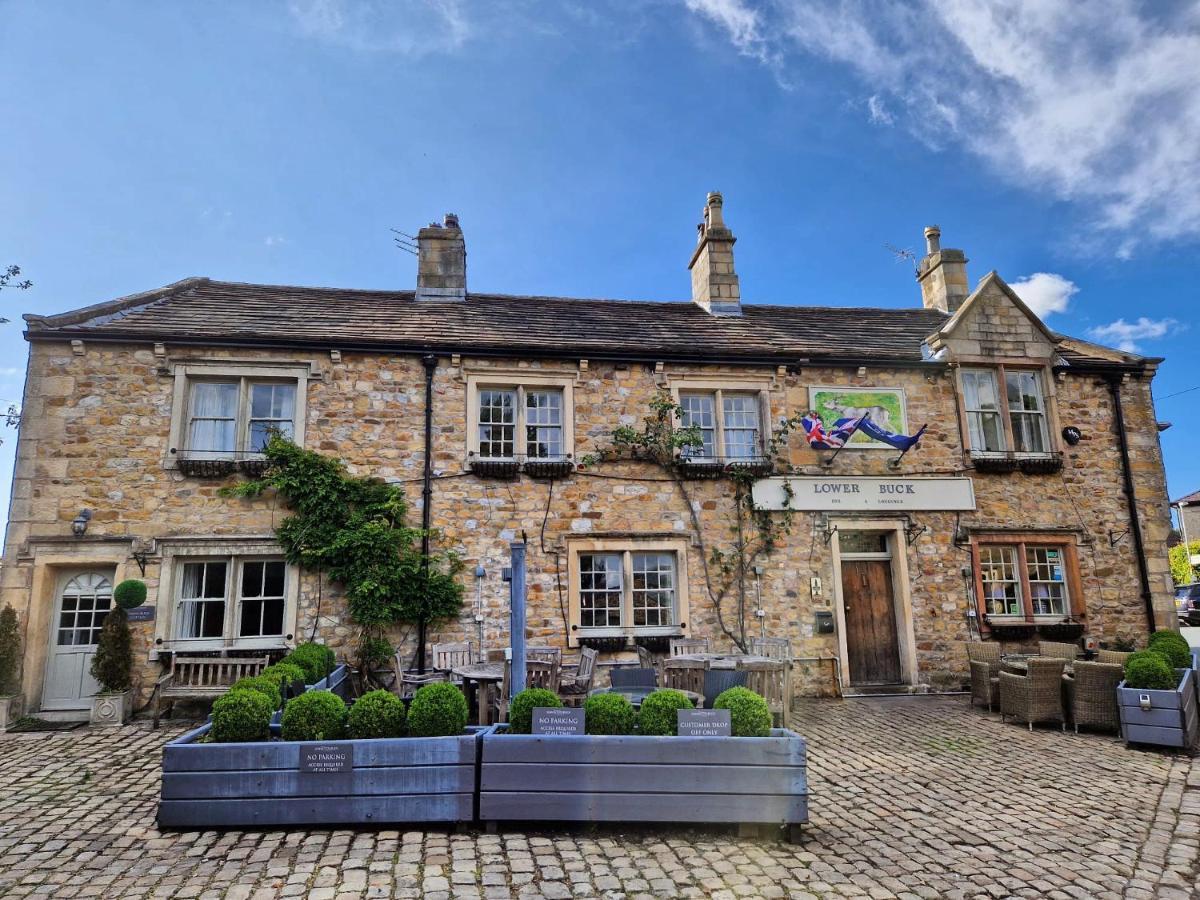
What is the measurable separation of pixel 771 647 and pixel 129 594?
380 inches

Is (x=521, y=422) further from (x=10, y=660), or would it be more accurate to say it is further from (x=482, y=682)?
(x=10, y=660)

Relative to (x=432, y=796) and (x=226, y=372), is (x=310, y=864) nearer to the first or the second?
(x=432, y=796)

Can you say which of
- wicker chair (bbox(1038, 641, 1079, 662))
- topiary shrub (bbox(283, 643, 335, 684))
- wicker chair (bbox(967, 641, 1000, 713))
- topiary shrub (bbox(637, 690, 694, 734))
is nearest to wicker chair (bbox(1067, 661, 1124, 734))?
wicker chair (bbox(967, 641, 1000, 713))

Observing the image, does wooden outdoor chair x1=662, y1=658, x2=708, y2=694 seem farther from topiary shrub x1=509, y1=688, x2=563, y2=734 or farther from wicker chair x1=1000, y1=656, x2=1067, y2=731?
wicker chair x1=1000, y1=656, x2=1067, y2=731

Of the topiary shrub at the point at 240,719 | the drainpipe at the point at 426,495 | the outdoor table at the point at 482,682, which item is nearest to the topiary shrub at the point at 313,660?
the drainpipe at the point at 426,495

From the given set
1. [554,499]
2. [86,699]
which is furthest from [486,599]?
[86,699]

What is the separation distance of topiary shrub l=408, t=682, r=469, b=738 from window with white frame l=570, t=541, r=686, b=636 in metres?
5.25

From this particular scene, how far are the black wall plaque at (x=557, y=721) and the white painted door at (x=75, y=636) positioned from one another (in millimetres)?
8110

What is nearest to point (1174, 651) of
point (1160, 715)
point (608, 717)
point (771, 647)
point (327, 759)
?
point (1160, 715)

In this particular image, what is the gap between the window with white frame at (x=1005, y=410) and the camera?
41.7ft

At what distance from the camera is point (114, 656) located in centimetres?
962

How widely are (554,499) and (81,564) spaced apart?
→ 712 centimetres

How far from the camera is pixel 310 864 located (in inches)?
192

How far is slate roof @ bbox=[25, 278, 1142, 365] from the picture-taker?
440 inches
